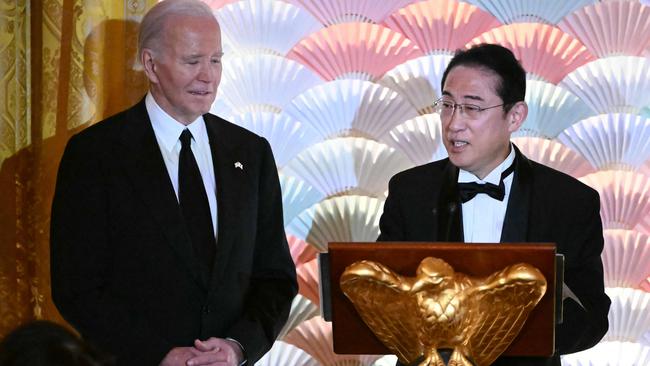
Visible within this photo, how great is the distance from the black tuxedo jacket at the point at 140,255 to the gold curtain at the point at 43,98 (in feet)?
1.33

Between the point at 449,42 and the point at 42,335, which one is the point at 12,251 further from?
the point at 42,335

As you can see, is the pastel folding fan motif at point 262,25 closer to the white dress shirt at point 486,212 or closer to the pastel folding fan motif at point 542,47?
the pastel folding fan motif at point 542,47

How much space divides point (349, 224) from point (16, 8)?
41.3 inches

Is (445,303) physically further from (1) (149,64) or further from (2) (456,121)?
(1) (149,64)

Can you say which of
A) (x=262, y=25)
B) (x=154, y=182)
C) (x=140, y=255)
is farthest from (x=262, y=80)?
(x=140, y=255)

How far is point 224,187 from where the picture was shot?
2.70 meters

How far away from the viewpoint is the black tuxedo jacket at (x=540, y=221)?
2559mm

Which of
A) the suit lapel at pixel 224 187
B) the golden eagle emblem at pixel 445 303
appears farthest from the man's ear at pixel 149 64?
the golden eagle emblem at pixel 445 303

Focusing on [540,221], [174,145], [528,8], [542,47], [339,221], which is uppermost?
[528,8]

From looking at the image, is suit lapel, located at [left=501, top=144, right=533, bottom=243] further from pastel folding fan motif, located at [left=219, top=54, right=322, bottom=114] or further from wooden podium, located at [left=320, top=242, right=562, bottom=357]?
pastel folding fan motif, located at [left=219, top=54, right=322, bottom=114]

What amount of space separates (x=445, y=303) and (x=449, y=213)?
0.59 m

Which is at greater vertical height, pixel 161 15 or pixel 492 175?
pixel 161 15

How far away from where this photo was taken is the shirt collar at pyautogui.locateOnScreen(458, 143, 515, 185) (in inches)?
106

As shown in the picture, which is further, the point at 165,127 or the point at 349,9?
the point at 349,9
